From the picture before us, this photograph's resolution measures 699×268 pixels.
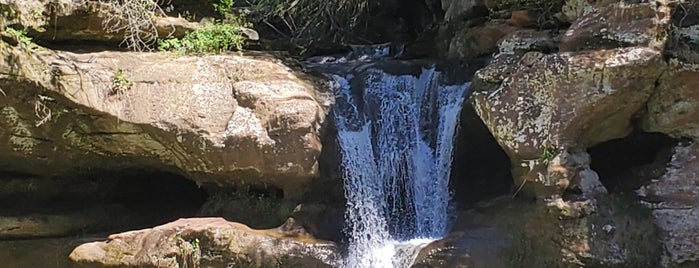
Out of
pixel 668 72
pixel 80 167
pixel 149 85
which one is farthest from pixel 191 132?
pixel 668 72

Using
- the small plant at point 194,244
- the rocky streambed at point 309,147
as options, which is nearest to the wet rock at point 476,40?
the rocky streambed at point 309,147

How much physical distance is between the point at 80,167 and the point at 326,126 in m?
2.76

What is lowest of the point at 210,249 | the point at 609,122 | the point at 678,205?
the point at 210,249

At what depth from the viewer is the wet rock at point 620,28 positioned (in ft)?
20.6

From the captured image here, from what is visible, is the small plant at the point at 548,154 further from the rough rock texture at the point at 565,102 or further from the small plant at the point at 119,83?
the small plant at the point at 119,83

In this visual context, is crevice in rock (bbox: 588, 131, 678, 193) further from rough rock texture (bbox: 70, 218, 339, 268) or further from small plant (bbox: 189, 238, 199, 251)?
small plant (bbox: 189, 238, 199, 251)

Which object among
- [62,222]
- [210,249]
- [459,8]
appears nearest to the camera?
[210,249]

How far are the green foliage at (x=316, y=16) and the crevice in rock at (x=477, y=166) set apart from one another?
129 inches

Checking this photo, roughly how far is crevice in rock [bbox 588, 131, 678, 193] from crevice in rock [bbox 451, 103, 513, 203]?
948 mm

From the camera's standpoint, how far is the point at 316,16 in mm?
10453

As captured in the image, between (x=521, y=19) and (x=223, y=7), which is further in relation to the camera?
(x=223, y=7)

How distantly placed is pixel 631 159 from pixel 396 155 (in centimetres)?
239

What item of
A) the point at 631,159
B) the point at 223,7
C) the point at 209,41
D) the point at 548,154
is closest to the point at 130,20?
the point at 209,41

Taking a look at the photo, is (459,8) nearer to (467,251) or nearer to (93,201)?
(467,251)
